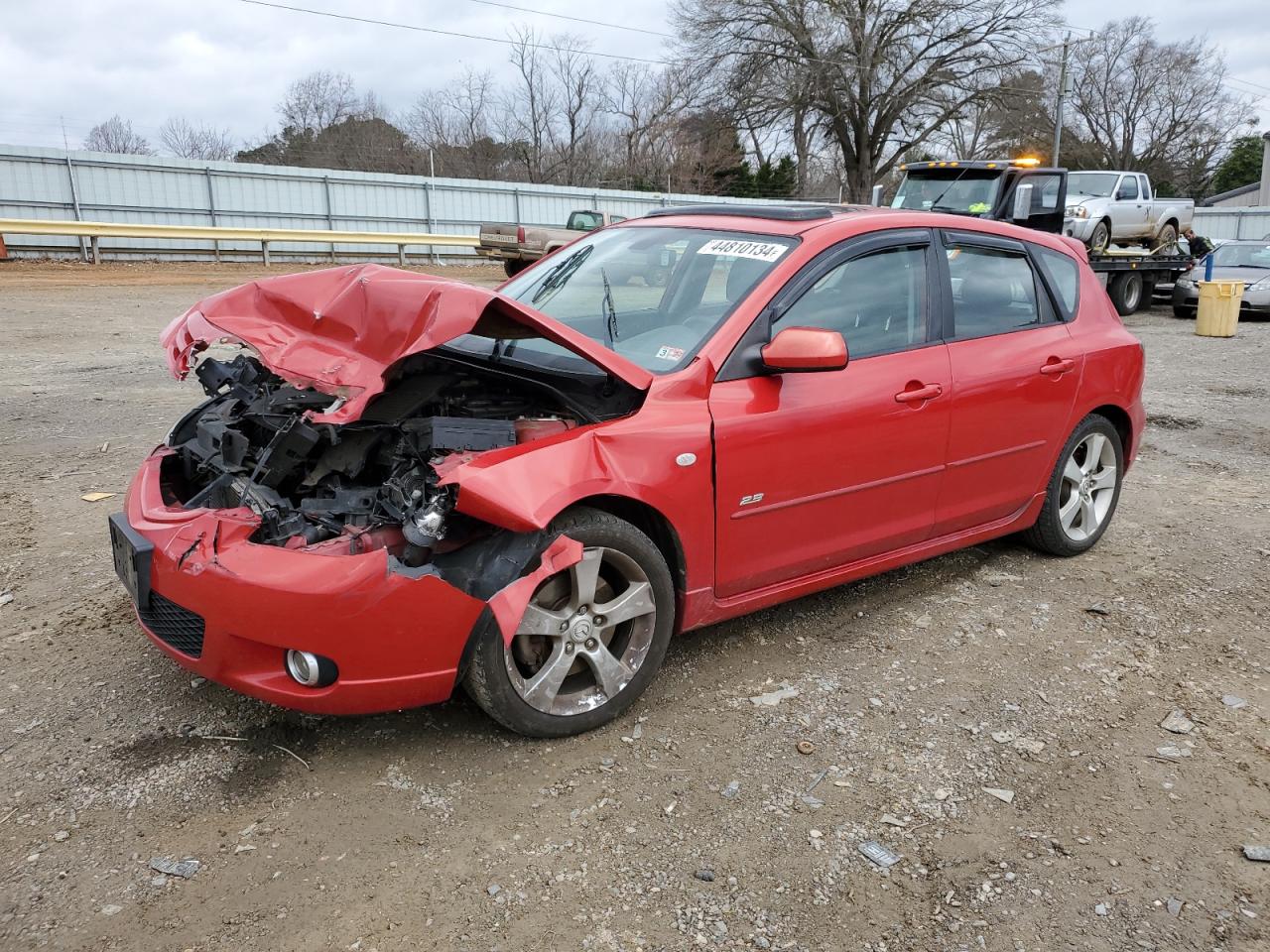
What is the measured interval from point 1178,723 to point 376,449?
3.03m

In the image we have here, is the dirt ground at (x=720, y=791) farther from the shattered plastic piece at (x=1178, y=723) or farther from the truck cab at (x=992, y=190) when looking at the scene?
the truck cab at (x=992, y=190)

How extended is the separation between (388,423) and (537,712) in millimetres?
1115

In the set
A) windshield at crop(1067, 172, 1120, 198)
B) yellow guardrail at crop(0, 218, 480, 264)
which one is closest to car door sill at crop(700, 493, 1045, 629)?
windshield at crop(1067, 172, 1120, 198)

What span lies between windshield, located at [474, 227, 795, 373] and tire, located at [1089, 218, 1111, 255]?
16494mm

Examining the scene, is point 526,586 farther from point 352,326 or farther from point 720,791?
point 352,326

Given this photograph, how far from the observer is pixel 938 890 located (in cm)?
257

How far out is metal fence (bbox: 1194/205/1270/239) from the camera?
119 ft

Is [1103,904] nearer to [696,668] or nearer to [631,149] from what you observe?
[696,668]

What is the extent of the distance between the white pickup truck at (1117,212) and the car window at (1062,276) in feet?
46.1

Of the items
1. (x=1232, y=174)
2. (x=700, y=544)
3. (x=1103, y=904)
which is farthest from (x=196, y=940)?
(x=1232, y=174)

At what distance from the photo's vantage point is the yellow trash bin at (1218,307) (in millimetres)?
15156

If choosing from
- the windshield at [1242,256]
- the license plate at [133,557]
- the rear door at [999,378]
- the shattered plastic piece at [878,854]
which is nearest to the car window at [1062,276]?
the rear door at [999,378]

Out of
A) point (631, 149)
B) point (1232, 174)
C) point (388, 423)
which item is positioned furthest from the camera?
point (1232, 174)

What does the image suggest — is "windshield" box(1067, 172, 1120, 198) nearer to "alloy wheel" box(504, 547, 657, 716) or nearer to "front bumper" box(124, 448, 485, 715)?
"alloy wheel" box(504, 547, 657, 716)
